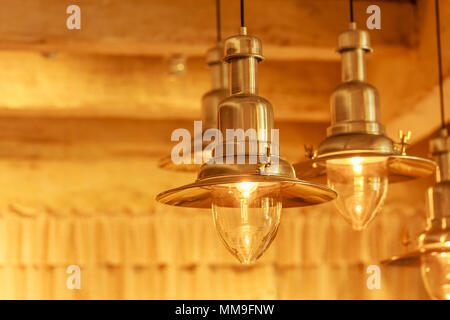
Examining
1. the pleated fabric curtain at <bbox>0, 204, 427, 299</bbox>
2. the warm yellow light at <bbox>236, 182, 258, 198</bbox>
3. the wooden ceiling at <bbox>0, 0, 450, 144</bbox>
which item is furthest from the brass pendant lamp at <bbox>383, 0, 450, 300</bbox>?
the pleated fabric curtain at <bbox>0, 204, 427, 299</bbox>

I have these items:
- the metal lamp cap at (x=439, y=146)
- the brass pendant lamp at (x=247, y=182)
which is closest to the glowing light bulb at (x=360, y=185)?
the brass pendant lamp at (x=247, y=182)

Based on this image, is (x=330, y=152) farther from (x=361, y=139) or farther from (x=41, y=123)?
(x=41, y=123)

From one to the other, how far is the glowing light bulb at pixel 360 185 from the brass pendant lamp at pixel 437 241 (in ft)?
0.88

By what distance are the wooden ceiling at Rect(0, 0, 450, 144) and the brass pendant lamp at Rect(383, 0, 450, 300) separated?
2.75 ft

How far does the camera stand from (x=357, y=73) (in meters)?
1.65

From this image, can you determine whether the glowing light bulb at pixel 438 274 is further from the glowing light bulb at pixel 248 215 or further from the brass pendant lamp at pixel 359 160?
the glowing light bulb at pixel 248 215

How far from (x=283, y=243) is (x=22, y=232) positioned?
147cm

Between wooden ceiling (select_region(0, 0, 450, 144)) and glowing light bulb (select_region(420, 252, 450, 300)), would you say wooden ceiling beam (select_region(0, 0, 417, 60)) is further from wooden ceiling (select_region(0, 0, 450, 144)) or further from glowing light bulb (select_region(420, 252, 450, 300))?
glowing light bulb (select_region(420, 252, 450, 300))

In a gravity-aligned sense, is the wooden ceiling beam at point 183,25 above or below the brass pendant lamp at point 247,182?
above

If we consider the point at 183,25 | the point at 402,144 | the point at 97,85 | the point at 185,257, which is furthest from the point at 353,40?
the point at 185,257

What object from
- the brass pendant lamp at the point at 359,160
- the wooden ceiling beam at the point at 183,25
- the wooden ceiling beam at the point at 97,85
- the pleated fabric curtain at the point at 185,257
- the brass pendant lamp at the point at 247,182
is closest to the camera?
the brass pendant lamp at the point at 247,182

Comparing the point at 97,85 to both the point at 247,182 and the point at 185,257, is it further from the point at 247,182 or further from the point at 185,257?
Result: the point at 247,182

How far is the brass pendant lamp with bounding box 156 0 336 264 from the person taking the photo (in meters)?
1.19

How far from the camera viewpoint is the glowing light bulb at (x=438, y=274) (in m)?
1.71
